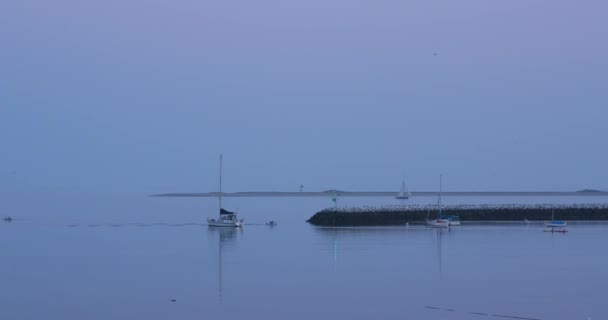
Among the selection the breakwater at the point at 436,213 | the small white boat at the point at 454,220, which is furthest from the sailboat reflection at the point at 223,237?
the small white boat at the point at 454,220

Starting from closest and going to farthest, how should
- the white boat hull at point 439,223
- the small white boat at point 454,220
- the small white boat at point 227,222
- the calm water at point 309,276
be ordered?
the calm water at point 309,276 → the white boat hull at point 439,223 → the small white boat at point 454,220 → the small white boat at point 227,222

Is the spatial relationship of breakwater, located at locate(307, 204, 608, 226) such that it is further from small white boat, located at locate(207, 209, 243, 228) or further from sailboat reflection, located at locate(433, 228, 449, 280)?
small white boat, located at locate(207, 209, 243, 228)

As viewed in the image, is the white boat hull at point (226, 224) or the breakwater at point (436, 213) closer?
the breakwater at point (436, 213)

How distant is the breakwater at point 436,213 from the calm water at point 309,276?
9.41 metres

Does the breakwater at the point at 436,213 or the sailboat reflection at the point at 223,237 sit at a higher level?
the breakwater at the point at 436,213

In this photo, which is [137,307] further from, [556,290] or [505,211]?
[505,211]

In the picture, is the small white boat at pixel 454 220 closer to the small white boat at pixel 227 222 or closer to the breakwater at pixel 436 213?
the breakwater at pixel 436 213

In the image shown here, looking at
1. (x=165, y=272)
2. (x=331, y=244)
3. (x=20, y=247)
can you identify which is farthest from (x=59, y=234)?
(x=165, y=272)

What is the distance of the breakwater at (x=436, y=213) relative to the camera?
7112cm

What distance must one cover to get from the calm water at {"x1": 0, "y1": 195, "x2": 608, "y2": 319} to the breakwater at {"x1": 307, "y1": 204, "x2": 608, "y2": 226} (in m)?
9.41

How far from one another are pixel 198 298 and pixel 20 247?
86.5 feet

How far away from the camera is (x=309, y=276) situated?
3534cm

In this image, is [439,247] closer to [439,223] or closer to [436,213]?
[439,223]

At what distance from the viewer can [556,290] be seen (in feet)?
100
